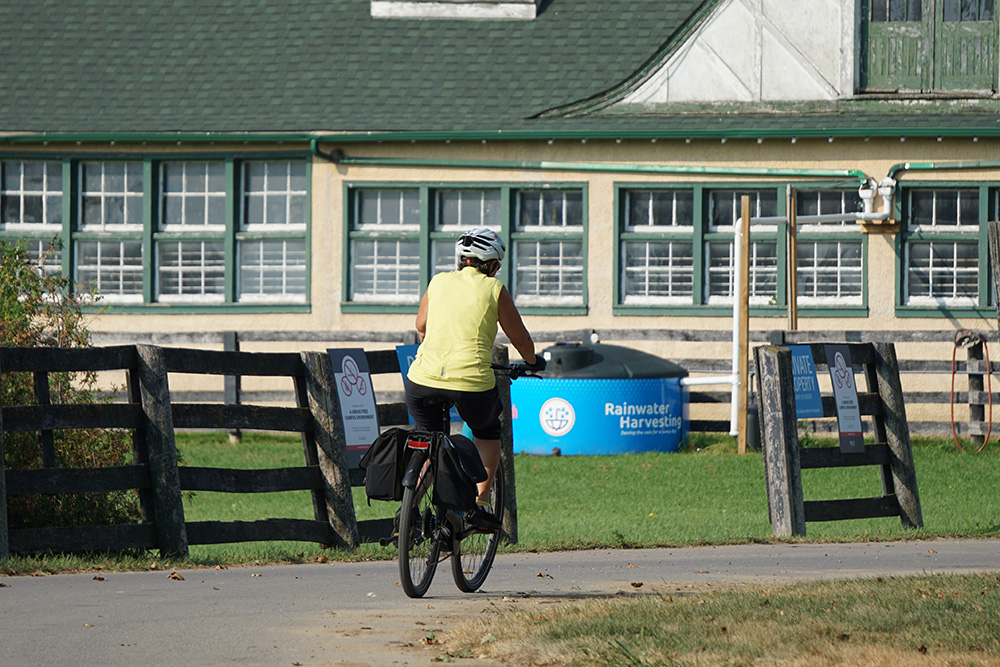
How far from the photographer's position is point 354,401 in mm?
10039

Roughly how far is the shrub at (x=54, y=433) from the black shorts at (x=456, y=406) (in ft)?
10.1

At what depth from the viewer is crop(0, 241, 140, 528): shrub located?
946cm

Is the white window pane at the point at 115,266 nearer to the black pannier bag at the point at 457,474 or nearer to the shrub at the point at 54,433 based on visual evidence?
the shrub at the point at 54,433

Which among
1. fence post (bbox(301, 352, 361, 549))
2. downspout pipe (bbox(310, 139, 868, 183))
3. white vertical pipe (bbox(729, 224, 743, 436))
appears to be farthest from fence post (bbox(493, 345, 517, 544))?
downspout pipe (bbox(310, 139, 868, 183))

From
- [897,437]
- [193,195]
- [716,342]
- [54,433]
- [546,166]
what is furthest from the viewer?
[193,195]

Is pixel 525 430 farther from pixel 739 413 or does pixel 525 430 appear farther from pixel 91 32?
pixel 91 32

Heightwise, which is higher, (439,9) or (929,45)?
(439,9)

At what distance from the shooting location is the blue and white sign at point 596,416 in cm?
1744

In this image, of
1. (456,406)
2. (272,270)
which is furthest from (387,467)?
(272,270)

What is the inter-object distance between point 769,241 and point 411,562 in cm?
1350

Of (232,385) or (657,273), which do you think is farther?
(657,273)

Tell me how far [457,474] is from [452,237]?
532 inches

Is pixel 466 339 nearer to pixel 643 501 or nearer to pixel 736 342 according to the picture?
pixel 643 501

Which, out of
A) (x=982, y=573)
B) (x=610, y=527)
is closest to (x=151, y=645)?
(x=982, y=573)
